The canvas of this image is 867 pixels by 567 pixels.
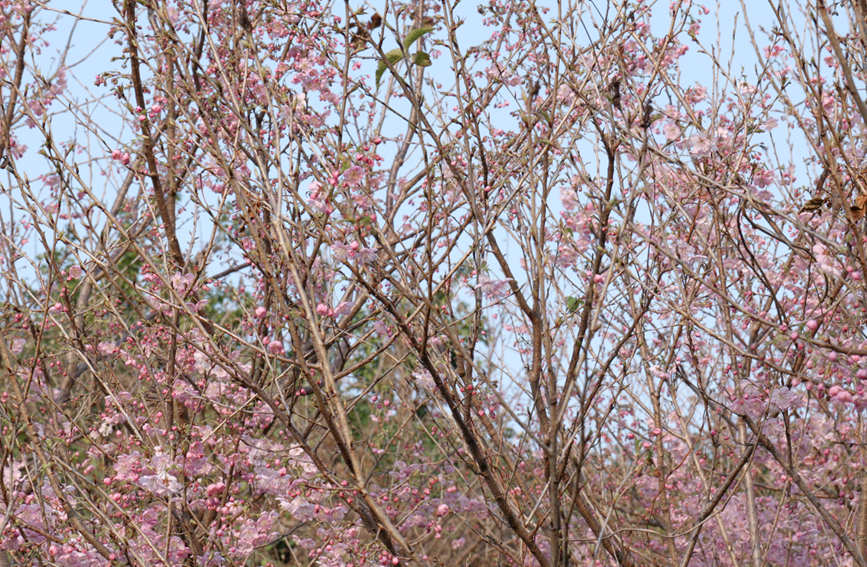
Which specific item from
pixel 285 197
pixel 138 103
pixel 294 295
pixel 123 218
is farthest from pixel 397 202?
pixel 123 218

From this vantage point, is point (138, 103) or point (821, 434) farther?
point (821, 434)

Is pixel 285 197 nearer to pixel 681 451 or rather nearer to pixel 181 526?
pixel 181 526

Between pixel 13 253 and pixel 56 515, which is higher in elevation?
pixel 13 253

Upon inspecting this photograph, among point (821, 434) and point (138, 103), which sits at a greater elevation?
point (138, 103)

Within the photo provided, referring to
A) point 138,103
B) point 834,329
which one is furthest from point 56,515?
point 834,329

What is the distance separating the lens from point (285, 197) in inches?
138

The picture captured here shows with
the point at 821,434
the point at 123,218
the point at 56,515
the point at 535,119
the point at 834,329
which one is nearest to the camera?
the point at 535,119

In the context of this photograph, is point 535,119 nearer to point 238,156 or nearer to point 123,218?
point 238,156

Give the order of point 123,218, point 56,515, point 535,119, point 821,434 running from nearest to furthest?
point 535,119
point 56,515
point 821,434
point 123,218

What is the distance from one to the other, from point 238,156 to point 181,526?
5.67ft

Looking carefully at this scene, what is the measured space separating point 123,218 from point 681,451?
15.1 ft

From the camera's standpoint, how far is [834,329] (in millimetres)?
4734

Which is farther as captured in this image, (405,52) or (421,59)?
(421,59)

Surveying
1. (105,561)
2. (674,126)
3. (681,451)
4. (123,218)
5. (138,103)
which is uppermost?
(123,218)
